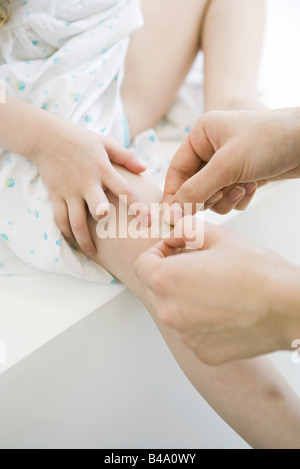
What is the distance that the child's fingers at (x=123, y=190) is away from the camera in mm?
603

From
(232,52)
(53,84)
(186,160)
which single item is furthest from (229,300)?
(232,52)

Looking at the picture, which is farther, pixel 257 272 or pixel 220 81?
pixel 220 81

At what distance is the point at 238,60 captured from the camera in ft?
2.68

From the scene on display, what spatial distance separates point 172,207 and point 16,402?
0.30 m

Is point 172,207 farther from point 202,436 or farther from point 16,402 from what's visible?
point 202,436

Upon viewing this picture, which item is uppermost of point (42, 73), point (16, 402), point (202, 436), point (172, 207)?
point (42, 73)

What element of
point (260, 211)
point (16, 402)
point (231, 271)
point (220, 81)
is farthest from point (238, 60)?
point (16, 402)

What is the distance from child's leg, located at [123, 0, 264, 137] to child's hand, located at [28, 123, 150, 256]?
0.71 feet

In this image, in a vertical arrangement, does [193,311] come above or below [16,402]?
above

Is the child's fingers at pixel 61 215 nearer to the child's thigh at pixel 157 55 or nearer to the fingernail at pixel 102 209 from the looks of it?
the fingernail at pixel 102 209

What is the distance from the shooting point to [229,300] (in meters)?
0.42

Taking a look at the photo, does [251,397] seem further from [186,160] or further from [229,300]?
[186,160]

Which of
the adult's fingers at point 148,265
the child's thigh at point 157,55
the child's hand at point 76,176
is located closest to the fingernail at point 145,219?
the child's hand at point 76,176

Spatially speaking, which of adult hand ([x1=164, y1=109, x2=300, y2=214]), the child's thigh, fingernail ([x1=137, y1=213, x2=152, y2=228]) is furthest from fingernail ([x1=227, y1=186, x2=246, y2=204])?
the child's thigh
